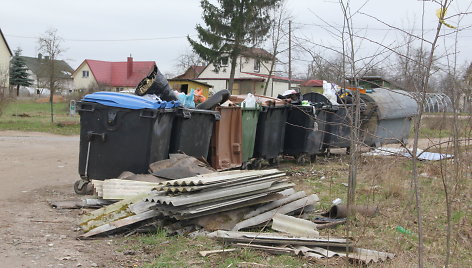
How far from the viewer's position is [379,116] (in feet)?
48.6

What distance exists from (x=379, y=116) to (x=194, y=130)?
7.76 metres

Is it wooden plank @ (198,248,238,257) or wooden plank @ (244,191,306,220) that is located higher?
wooden plank @ (244,191,306,220)

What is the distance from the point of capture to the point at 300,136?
12.4 m

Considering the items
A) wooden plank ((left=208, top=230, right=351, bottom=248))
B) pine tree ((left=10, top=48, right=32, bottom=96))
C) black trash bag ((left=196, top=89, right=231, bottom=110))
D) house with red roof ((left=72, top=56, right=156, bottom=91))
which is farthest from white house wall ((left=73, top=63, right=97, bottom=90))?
wooden plank ((left=208, top=230, right=351, bottom=248))

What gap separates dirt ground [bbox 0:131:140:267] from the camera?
4730 mm

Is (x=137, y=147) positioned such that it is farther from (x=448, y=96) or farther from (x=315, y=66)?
(x=448, y=96)

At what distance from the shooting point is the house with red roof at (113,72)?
64.5 metres

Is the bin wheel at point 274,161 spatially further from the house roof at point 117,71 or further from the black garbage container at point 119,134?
the house roof at point 117,71

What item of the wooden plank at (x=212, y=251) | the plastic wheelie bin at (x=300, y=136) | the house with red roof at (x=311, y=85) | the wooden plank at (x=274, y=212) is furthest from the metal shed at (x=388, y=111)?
the wooden plank at (x=212, y=251)

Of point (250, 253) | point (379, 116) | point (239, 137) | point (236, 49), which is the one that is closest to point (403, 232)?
point (250, 253)

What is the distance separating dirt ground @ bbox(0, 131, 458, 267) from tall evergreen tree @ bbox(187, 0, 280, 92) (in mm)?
21425

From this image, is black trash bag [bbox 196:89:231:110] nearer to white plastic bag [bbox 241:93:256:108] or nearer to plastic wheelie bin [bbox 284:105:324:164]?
white plastic bag [bbox 241:93:256:108]

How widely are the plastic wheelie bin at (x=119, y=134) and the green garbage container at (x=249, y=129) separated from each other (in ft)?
9.54

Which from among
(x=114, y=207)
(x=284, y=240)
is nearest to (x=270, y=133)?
(x=114, y=207)
